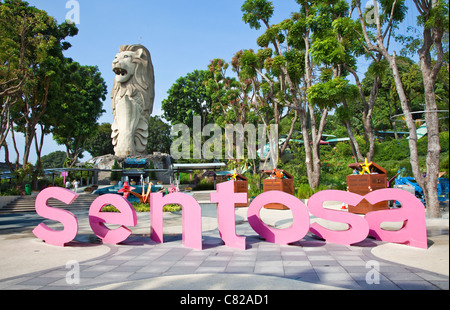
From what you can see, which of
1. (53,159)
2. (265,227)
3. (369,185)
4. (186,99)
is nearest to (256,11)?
(369,185)

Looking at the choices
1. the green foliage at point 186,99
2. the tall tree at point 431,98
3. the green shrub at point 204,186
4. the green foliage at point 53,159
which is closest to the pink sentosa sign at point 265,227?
the tall tree at point 431,98

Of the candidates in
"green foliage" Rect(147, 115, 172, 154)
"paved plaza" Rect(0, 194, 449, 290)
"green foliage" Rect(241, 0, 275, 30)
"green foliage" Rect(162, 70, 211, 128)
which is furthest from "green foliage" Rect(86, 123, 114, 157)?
"paved plaza" Rect(0, 194, 449, 290)

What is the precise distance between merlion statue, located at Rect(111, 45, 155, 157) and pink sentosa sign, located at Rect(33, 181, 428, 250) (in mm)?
26898

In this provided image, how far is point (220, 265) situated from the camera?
6836 mm

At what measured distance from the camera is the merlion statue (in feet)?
117

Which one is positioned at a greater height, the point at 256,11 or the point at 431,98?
the point at 256,11

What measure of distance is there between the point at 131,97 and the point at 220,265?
32335 millimetres

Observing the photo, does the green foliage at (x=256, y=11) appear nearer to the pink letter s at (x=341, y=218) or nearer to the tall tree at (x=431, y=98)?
the tall tree at (x=431, y=98)

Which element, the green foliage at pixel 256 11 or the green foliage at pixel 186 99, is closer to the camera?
the green foliage at pixel 256 11

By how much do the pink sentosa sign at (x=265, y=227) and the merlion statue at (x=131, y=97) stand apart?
2690cm

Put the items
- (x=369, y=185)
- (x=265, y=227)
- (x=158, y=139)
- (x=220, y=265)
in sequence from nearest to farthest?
(x=220, y=265) → (x=265, y=227) → (x=369, y=185) → (x=158, y=139)

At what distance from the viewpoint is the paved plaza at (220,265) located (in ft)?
17.4

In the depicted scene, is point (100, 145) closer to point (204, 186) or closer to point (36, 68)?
point (204, 186)

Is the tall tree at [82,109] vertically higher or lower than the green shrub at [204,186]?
higher
